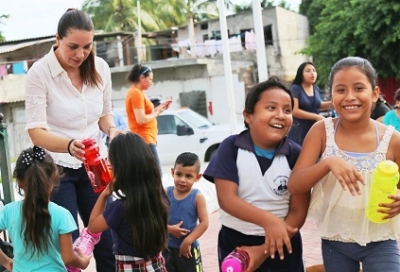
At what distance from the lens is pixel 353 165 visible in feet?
10.1

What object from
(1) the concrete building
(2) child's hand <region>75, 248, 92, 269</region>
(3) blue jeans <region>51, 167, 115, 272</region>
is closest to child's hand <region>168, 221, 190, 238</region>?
(3) blue jeans <region>51, 167, 115, 272</region>

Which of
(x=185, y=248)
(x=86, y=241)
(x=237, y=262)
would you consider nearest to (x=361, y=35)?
(x=185, y=248)

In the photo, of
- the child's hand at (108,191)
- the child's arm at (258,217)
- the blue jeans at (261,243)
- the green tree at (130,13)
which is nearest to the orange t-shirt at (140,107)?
the child's hand at (108,191)

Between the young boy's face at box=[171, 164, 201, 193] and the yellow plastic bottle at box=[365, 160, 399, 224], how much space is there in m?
1.74

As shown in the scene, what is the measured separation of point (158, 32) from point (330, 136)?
34363mm

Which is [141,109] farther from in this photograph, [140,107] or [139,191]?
[139,191]

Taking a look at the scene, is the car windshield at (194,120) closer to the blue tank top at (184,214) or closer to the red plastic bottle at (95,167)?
the blue tank top at (184,214)

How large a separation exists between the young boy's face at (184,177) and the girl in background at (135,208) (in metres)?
0.96

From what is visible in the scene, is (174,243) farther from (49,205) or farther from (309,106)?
(309,106)

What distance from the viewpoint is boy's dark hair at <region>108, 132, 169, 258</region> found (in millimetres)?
3365

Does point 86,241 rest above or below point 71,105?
below

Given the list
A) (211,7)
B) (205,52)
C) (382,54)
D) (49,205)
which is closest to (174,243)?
(49,205)

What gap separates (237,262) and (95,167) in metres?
1.12

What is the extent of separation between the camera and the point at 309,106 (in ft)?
24.0
